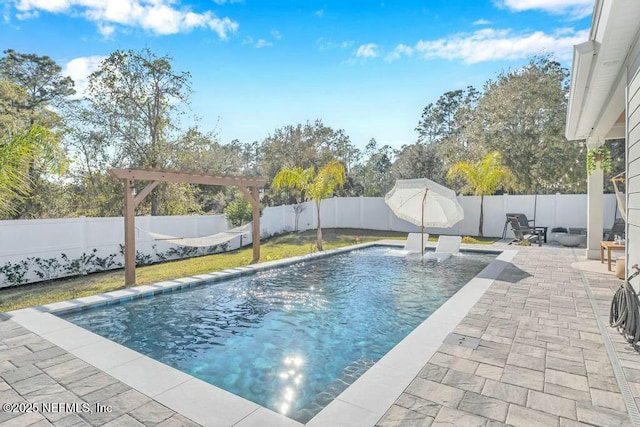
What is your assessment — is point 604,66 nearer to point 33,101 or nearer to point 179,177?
point 179,177

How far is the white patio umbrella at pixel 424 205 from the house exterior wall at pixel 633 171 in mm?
5150

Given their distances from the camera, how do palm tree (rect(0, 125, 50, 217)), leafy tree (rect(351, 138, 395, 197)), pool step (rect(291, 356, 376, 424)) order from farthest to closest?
1. leafy tree (rect(351, 138, 395, 197))
2. palm tree (rect(0, 125, 50, 217))
3. pool step (rect(291, 356, 376, 424))

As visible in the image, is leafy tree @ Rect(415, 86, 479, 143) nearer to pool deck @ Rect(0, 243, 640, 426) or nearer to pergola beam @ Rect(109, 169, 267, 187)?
pergola beam @ Rect(109, 169, 267, 187)

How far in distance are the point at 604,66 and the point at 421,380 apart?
416 cm

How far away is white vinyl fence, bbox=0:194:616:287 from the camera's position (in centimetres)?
836

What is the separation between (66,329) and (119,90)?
1268cm

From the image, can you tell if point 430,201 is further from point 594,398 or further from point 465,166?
point 594,398

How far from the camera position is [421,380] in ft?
9.37

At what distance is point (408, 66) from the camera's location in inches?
452

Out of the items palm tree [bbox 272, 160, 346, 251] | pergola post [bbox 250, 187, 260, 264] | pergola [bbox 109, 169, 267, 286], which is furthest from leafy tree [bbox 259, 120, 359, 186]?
pergola [bbox 109, 169, 267, 286]

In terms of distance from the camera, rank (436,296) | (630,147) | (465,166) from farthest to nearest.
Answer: (465,166) → (436,296) → (630,147)

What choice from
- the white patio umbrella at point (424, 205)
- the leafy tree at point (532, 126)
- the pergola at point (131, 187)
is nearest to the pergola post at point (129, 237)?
the pergola at point (131, 187)

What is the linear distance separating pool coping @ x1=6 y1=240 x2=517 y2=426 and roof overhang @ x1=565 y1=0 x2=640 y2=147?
10.9 ft

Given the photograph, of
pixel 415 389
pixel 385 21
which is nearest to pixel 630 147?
pixel 415 389
